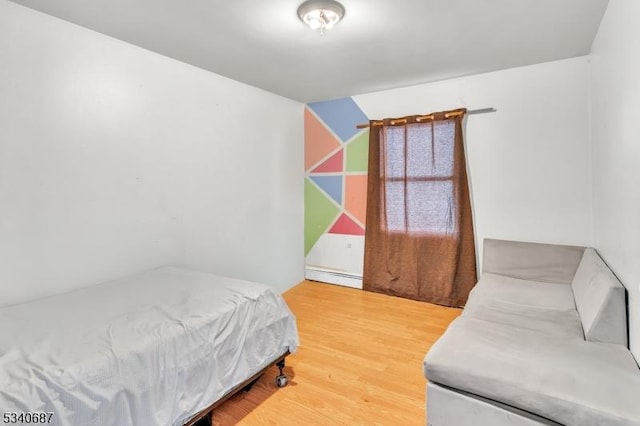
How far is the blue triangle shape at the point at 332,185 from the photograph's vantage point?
419 centimetres

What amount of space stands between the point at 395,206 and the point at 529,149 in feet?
4.52

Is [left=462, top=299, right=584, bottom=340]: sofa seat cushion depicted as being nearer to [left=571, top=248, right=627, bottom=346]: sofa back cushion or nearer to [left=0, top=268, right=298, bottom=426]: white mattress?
[left=571, top=248, right=627, bottom=346]: sofa back cushion

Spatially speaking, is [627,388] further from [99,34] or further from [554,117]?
[99,34]

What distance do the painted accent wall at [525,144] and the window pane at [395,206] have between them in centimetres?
73

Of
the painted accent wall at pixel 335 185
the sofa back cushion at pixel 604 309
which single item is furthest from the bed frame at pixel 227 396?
the painted accent wall at pixel 335 185

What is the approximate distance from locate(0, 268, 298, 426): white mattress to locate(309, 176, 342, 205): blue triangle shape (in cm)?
219

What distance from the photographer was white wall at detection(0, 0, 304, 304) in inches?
77.5

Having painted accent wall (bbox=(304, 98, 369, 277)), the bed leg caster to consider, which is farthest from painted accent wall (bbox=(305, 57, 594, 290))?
the bed leg caster

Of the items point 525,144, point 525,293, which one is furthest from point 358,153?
point 525,293

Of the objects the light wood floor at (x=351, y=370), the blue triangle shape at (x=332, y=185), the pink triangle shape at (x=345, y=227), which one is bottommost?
the light wood floor at (x=351, y=370)

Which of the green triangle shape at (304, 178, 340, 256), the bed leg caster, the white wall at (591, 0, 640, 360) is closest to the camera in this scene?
the white wall at (591, 0, 640, 360)

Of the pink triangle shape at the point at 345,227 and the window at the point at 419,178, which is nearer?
the window at the point at 419,178

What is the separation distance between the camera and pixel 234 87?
337 centimetres

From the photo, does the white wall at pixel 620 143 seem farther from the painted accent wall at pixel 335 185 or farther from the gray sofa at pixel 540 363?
the painted accent wall at pixel 335 185
